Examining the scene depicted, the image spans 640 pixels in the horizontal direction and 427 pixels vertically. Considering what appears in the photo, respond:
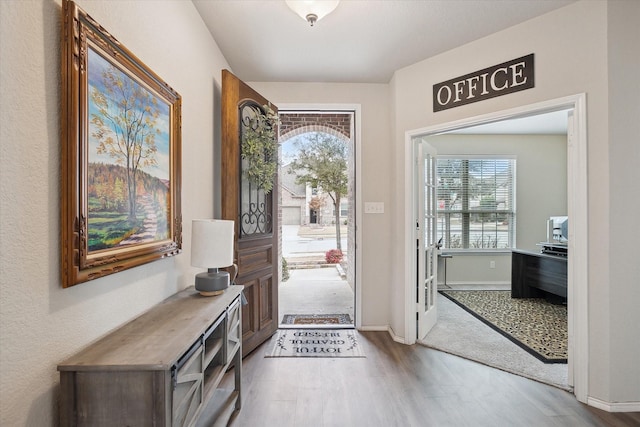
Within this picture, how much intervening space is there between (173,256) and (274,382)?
125 cm

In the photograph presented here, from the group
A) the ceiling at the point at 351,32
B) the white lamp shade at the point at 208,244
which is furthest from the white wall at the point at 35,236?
the ceiling at the point at 351,32

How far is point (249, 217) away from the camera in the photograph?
2779 millimetres

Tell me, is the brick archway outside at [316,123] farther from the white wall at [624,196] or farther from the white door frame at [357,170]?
the white wall at [624,196]

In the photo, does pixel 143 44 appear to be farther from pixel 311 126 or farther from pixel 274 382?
pixel 311 126

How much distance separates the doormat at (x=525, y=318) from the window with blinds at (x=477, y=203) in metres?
1.01

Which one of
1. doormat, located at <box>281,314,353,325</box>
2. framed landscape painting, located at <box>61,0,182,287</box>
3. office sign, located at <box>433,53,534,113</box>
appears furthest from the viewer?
doormat, located at <box>281,314,353,325</box>

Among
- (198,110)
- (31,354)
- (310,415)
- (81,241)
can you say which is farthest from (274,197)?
(31,354)

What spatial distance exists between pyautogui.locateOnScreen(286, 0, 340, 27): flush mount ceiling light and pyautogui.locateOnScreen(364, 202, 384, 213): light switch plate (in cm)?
190

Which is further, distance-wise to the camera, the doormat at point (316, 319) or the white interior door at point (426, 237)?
the doormat at point (316, 319)

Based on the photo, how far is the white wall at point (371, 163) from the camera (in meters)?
3.35

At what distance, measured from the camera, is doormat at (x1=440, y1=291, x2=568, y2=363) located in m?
2.92

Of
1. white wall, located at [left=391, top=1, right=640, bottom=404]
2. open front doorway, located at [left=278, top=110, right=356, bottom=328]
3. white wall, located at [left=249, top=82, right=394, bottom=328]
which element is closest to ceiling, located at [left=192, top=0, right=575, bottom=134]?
white wall, located at [left=249, top=82, right=394, bottom=328]

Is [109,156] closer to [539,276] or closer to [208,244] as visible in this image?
[208,244]

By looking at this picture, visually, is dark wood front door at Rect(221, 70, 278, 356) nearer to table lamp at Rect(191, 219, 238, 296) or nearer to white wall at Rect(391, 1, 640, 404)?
table lamp at Rect(191, 219, 238, 296)
